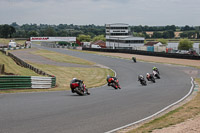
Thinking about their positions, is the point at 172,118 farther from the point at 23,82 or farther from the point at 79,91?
the point at 23,82

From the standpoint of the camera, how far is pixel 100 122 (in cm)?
1016

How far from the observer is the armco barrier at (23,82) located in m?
18.8

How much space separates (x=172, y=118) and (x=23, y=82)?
11421 mm

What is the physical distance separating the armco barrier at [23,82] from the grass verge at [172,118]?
1032 centimetres

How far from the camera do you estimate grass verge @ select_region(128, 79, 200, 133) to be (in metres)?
9.75

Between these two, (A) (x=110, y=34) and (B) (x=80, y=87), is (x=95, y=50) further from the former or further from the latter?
(B) (x=80, y=87)

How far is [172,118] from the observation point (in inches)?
445

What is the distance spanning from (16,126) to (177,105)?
8015 millimetres

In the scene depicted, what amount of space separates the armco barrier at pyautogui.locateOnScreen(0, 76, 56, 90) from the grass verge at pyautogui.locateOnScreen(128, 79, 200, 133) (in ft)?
33.8

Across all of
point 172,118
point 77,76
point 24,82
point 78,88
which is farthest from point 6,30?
point 172,118

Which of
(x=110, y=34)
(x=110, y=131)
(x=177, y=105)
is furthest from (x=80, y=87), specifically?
(x=110, y=34)

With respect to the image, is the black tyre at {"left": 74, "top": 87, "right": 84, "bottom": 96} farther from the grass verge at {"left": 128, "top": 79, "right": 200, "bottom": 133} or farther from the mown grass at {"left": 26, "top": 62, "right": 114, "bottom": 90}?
the mown grass at {"left": 26, "top": 62, "right": 114, "bottom": 90}

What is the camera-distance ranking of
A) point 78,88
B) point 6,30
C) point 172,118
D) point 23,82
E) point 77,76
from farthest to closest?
point 6,30, point 77,76, point 23,82, point 78,88, point 172,118

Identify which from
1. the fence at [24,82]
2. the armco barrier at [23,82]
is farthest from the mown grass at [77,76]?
the armco barrier at [23,82]
